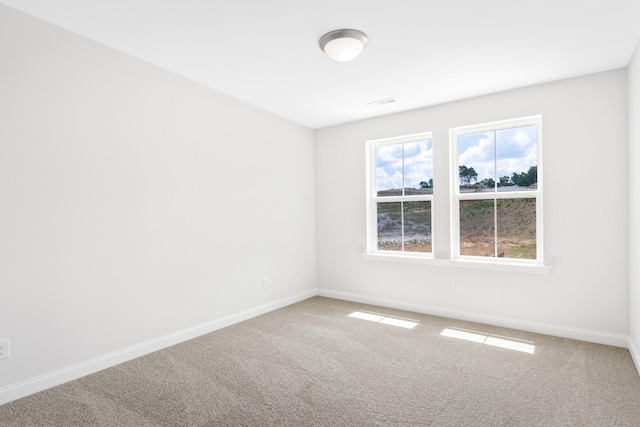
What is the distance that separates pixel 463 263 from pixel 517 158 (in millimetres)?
1202

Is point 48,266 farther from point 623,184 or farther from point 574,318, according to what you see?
point 623,184

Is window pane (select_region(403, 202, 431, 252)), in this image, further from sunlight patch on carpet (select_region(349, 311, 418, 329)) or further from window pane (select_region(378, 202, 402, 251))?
sunlight patch on carpet (select_region(349, 311, 418, 329))

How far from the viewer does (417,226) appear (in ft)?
13.4

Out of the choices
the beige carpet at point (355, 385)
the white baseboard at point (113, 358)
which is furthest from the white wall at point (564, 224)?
the white baseboard at point (113, 358)

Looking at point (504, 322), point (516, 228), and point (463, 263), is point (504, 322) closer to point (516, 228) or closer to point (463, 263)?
point (463, 263)

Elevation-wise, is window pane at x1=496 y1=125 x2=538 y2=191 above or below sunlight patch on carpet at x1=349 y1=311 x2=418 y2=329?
above

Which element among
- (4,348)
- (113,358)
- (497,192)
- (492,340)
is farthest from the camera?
(497,192)

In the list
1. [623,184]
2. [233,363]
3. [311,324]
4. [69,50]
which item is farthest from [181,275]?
[623,184]

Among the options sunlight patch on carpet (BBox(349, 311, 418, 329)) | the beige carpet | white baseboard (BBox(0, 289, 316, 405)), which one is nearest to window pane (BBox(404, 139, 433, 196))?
sunlight patch on carpet (BBox(349, 311, 418, 329))

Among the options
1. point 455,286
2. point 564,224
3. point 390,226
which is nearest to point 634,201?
point 564,224

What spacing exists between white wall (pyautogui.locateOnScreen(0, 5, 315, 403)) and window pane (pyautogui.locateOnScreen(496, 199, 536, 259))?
2591 mm

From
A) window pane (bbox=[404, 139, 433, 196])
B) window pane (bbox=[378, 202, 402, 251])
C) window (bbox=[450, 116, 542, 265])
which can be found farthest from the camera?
window pane (bbox=[378, 202, 402, 251])

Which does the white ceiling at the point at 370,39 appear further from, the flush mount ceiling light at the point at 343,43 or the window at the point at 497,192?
the window at the point at 497,192

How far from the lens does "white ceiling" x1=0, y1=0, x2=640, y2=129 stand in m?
2.04
